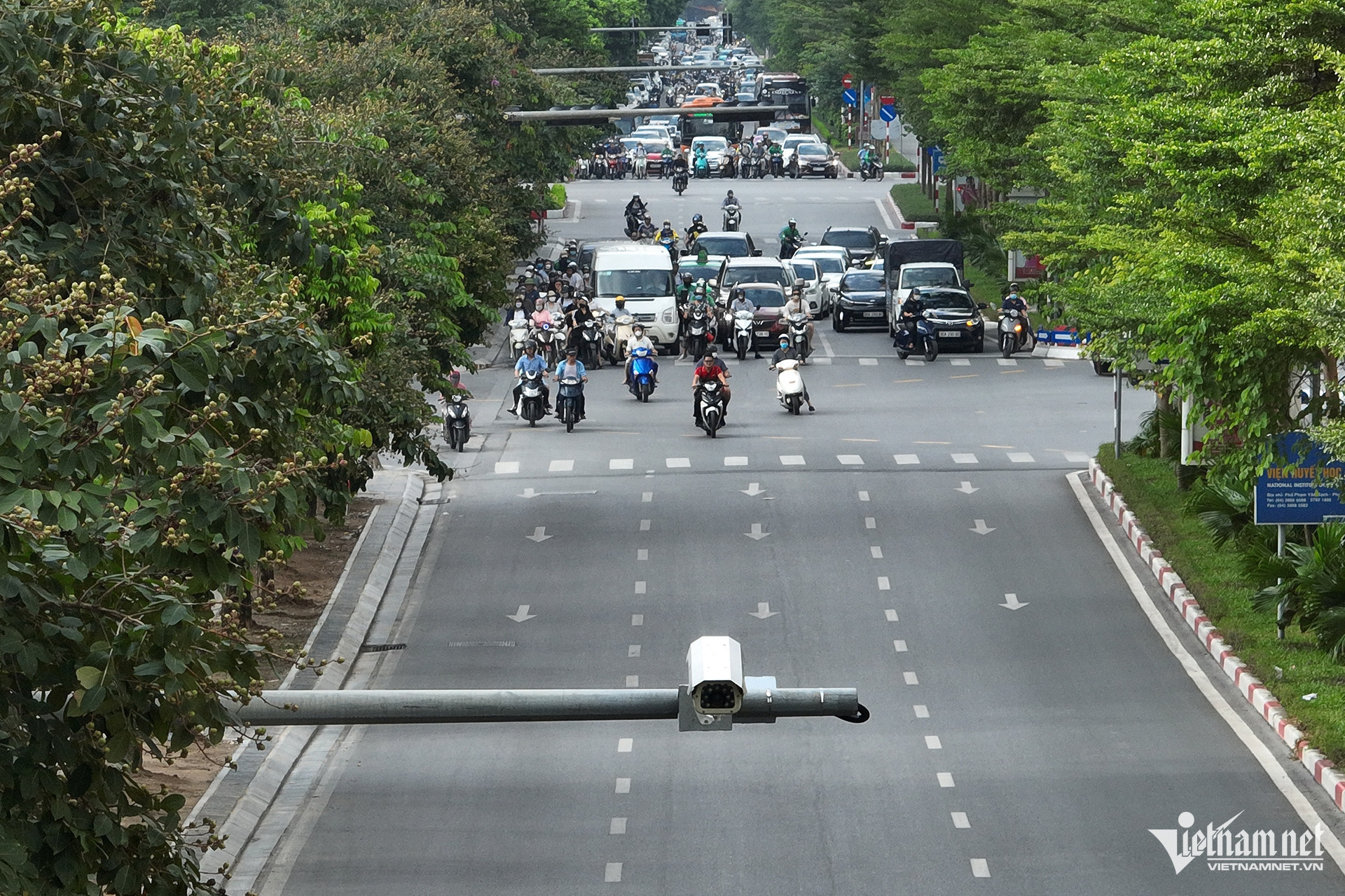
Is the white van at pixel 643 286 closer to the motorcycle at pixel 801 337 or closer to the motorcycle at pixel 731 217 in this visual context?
the motorcycle at pixel 801 337

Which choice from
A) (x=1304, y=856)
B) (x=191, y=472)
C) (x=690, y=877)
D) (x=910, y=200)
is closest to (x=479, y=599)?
(x=690, y=877)

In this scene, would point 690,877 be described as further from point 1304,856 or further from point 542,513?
point 542,513

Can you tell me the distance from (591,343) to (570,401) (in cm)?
831

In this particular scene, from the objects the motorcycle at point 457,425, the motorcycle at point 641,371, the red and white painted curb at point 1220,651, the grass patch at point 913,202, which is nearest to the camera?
the red and white painted curb at point 1220,651

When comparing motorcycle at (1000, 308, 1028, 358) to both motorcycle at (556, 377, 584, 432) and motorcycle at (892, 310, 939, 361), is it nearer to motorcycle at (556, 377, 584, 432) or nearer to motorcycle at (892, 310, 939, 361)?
motorcycle at (892, 310, 939, 361)

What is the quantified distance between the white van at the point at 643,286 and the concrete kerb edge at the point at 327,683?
1565cm

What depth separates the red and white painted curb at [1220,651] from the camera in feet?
51.2

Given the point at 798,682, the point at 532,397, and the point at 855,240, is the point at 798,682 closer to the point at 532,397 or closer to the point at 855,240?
the point at 532,397

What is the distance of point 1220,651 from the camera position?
19.5 m

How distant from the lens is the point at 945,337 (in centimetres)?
4297

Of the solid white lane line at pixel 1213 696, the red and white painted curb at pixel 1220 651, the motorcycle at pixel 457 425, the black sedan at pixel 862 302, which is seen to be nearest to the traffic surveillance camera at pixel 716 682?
the solid white lane line at pixel 1213 696

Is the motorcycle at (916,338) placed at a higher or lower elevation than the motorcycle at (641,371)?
lower

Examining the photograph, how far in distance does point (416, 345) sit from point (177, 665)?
1536 centimetres
